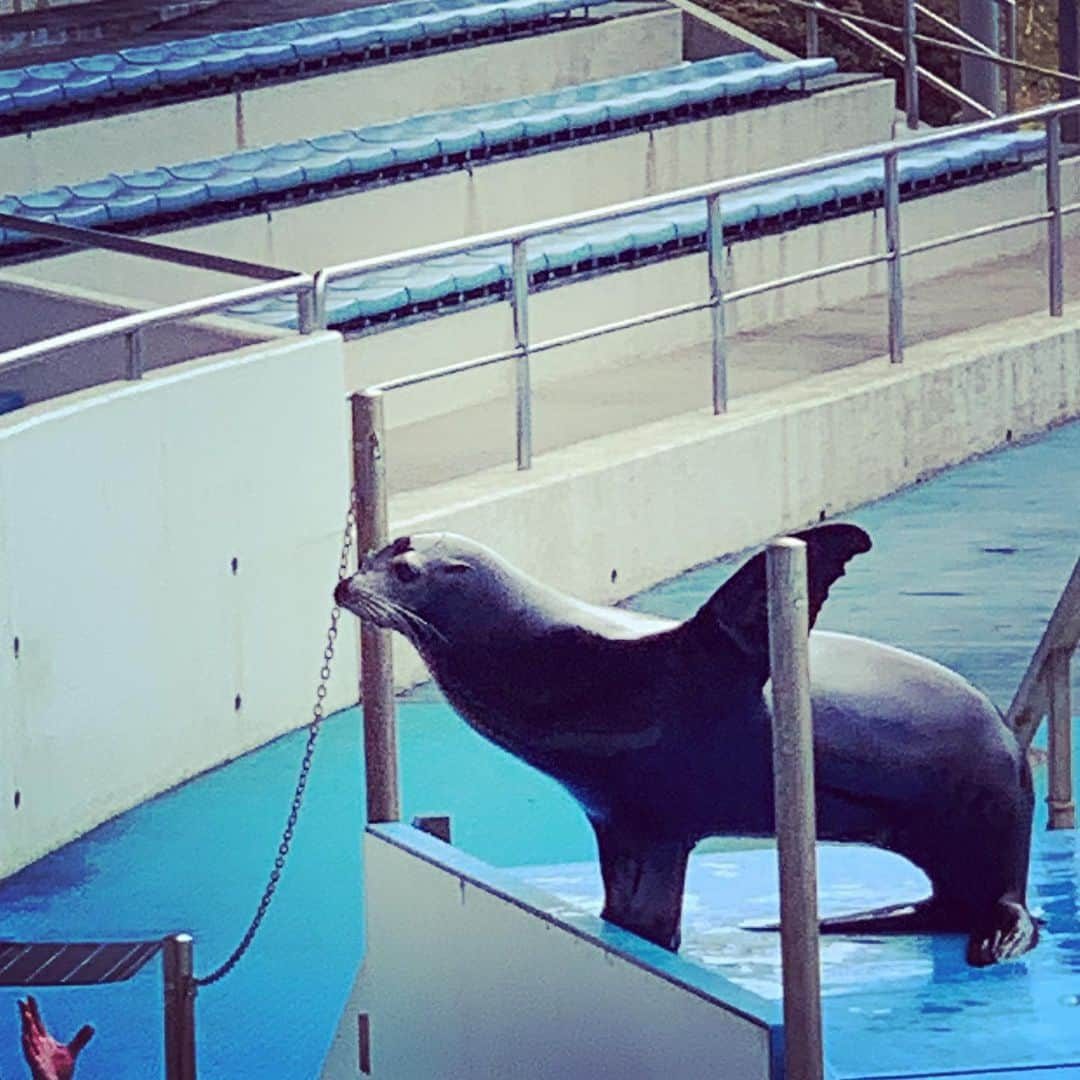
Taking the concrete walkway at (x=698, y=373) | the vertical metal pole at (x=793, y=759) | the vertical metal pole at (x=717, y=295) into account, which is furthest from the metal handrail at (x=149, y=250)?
the vertical metal pole at (x=793, y=759)

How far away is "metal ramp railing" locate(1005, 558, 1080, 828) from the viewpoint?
19.1 ft

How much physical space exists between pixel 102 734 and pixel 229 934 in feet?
3.00

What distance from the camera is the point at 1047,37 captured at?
21.0 metres

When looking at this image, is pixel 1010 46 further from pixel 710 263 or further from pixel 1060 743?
pixel 1060 743

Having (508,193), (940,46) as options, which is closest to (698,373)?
(508,193)

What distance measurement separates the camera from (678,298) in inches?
441

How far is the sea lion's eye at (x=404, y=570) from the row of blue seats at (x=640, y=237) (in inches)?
166

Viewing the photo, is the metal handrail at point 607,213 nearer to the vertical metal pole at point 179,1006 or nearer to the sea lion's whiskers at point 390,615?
the sea lion's whiskers at point 390,615

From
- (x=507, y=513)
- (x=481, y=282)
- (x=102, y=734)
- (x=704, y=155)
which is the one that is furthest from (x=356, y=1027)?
(x=704, y=155)

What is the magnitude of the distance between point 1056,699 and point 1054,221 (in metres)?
4.96

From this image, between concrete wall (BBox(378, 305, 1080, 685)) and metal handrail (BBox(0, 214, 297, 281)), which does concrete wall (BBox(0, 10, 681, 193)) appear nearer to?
metal handrail (BBox(0, 214, 297, 281))

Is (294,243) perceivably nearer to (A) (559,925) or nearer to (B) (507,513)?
(B) (507,513)

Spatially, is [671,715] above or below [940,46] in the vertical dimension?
above

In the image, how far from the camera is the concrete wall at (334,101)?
1134 centimetres
